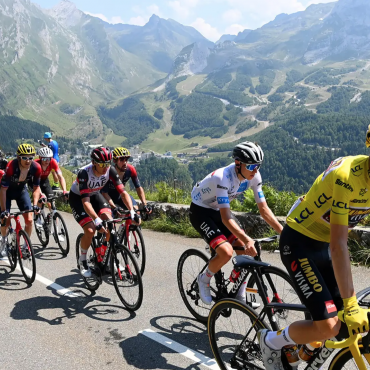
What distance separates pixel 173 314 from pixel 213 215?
5.25 feet

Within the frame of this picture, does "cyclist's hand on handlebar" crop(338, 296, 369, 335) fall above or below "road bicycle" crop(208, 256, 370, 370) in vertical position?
above

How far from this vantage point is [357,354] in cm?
251

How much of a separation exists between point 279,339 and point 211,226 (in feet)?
6.43

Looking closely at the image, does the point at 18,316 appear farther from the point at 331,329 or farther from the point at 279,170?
the point at 279,170

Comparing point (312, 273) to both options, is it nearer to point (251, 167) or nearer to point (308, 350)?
point (308, 350)

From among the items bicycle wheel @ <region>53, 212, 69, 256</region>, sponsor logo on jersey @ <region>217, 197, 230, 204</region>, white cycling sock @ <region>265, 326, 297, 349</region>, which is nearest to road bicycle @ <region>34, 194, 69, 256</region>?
bicycle wheel @ <region>53, 212, 69, 256</region>

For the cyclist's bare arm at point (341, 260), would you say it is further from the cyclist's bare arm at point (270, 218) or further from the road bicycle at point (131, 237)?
the road bicycle at point (131, 237)

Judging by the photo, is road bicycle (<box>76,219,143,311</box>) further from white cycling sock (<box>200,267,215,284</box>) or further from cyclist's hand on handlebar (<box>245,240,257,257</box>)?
cyclist's hand on handlebar (<box>245,240,257,257</box>)

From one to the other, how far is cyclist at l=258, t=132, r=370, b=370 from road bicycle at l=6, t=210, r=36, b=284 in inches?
199

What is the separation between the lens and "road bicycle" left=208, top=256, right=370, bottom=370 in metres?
2.93

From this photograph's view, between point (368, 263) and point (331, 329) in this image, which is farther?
point (368, 263)

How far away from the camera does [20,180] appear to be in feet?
25.4

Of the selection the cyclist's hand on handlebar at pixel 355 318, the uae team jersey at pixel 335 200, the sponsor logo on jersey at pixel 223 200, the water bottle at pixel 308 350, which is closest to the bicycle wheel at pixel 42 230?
the sponsor logo on jersey at pixel 223 200

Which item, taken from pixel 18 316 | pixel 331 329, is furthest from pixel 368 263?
pixel 18 316
